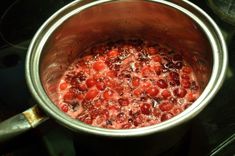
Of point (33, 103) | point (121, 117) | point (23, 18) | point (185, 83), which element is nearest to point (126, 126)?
point (121, 117)

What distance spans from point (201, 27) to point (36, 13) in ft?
2.49

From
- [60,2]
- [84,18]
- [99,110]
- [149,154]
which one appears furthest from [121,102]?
[60,2]

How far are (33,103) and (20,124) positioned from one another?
0.36 meters

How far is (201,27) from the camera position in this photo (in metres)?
0.92

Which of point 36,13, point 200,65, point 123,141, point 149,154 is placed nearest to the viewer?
point 123,141

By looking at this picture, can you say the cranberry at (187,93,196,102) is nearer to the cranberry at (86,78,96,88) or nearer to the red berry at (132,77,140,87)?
the red berry at (132,77,140,87)

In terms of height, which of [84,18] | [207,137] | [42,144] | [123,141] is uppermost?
[84,18]

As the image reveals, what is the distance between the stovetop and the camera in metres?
1.04

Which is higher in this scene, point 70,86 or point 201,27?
point 201,27

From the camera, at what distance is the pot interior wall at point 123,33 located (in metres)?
0.97

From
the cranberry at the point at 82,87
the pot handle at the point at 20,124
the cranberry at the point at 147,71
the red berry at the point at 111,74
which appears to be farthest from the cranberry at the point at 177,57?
the pot handle at the point at 20,124

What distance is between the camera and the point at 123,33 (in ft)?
3.94

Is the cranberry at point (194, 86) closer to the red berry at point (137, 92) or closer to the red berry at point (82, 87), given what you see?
the red berry at point (137, 92)

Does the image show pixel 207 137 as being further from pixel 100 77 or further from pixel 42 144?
pixel 42 144
